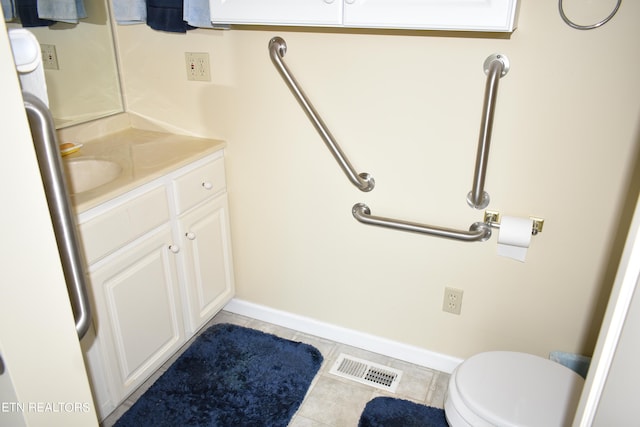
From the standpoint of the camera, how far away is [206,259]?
203cm

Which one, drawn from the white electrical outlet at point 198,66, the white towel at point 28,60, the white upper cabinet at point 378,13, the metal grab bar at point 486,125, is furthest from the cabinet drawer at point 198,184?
the white towel at point 28,60

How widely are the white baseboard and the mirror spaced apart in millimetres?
1084

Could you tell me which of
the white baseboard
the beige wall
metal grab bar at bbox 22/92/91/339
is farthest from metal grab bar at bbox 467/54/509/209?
metal grab bar at bbox 22/92/91/339

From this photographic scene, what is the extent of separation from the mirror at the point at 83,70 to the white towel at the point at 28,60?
1371 millimetres

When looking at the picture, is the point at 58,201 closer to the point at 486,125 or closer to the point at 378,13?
the point at 378,13

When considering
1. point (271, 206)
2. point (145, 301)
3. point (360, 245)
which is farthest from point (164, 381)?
point (360, 245)

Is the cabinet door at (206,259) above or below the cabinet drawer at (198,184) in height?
below

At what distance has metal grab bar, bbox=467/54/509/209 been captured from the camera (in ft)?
4.82

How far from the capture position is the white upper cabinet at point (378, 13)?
1259mm

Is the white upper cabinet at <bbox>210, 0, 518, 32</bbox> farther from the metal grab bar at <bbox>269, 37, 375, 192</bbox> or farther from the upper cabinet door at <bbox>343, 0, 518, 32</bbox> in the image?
the metal grab bar at <bbox>269, 37, 375, 192</bbox>

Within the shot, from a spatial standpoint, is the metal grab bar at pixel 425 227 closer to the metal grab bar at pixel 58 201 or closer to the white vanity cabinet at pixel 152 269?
the white vanity cabinet at pixel 152 269

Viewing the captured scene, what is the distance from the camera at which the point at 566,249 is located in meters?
1.61

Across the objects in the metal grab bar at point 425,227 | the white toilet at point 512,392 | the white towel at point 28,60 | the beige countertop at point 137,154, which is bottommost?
the white toilet at point 512,392

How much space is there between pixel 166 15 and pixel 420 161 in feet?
3.48
